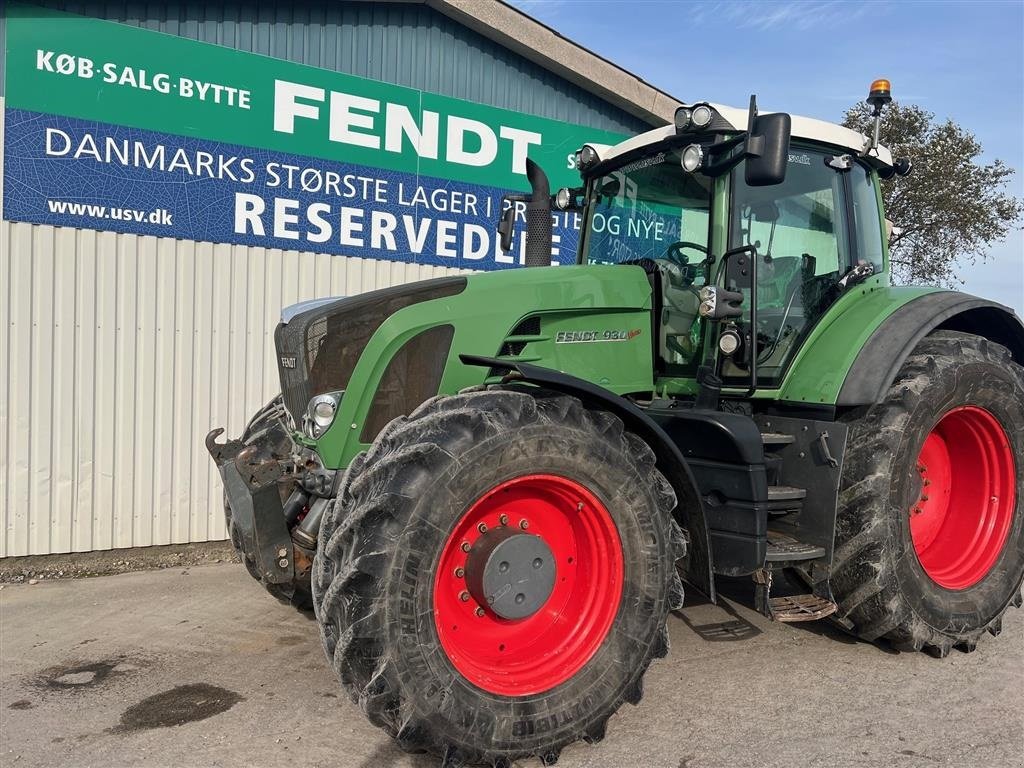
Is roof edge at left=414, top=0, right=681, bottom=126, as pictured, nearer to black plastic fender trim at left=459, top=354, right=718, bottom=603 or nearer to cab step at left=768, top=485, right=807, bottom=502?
black plastic fender trim at left=459, top=354, right=718, bottom=603

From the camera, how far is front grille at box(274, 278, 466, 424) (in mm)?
3490

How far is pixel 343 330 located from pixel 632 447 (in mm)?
1316

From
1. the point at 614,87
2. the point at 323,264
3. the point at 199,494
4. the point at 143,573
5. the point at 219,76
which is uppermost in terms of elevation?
the point at 614,87

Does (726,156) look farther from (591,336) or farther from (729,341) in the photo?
(591,336)

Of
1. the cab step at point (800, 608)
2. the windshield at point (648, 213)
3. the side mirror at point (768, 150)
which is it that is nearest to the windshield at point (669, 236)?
the windshield at point (648, 213)

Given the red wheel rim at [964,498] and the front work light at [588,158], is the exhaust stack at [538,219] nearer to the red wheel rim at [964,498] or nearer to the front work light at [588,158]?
the front work light at [588,158]

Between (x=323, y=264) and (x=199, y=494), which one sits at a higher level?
(x=323, y=264)

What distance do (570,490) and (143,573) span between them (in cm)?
397

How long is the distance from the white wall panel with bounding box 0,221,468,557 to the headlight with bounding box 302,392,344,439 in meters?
2.97

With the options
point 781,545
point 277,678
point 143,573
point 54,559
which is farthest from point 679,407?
point 54,559

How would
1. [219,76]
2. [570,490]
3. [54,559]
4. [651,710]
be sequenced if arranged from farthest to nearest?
1. [219,76]
2. [54,559]
3. [651,710]
4. [570,490]

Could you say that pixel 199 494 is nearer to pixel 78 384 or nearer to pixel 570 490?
pixel 78 384

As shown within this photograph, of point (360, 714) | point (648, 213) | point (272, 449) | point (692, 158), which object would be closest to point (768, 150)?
point (692, 158)

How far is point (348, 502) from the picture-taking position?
2.97 meters
